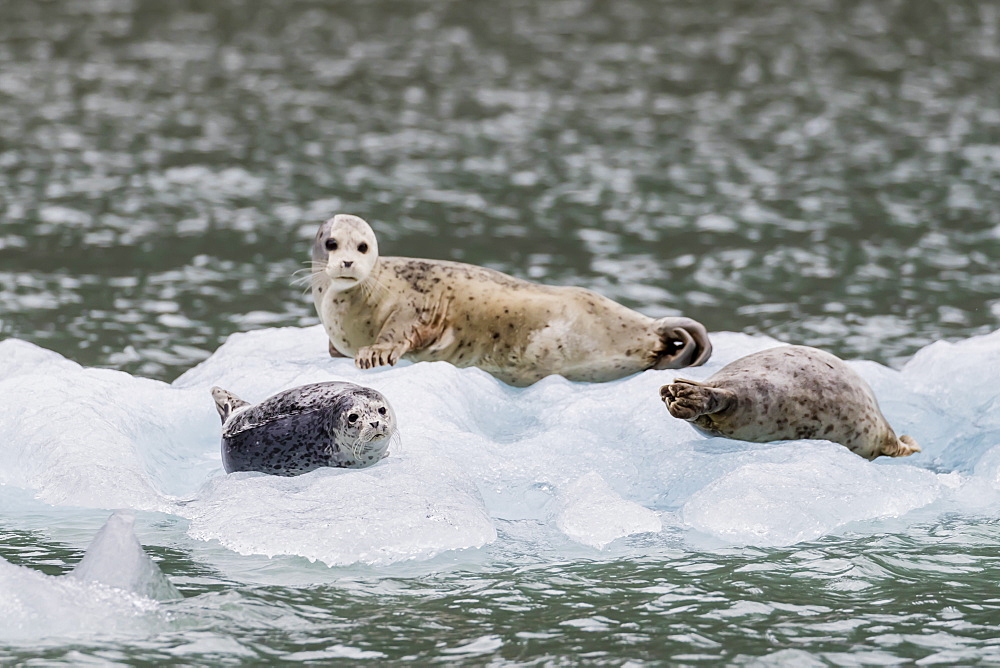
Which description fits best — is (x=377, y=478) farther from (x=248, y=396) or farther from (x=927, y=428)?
(x=927, y=428)

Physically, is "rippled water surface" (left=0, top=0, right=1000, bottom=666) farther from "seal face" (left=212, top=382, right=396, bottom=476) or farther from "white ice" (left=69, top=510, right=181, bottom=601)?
"seal face" (left=212, top=382, right=396, bottom=476)

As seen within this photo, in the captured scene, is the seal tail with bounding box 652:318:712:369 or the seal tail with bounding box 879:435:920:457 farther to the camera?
the seal tail with bounding box 652:318:712:369

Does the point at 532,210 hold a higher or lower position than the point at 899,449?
higher

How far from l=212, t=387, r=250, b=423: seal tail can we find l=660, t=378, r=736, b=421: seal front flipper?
178cm

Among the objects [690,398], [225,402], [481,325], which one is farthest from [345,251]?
[690,398]

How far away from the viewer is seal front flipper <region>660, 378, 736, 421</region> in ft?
18.8

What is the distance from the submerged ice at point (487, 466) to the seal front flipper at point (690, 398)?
17 centimetres

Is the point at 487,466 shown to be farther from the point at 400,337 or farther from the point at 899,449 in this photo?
the point at 899,449

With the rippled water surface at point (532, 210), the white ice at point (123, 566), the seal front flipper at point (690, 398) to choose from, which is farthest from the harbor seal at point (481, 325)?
the white ice at point (123, 566)

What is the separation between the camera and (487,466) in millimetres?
5617

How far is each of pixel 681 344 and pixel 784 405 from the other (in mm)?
958

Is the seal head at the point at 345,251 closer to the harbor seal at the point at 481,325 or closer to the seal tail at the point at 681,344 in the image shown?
the harbor seal at the point at 481,325

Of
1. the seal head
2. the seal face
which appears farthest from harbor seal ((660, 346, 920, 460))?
the seal head

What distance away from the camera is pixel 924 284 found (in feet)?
32.5
